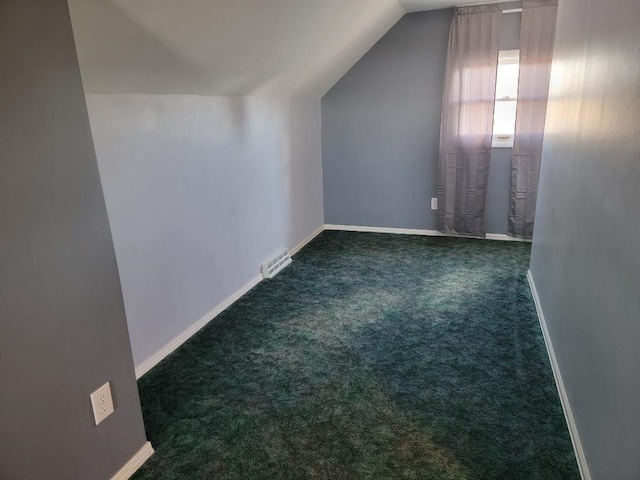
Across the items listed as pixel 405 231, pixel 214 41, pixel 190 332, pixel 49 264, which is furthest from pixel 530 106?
pixel 49 264

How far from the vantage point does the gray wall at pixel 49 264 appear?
1231mm

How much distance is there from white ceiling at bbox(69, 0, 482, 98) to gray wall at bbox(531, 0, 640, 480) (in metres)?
1.45

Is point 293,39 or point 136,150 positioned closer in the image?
point 136,150

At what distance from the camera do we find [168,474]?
1.69 m

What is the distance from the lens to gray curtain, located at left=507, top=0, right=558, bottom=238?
376 cm

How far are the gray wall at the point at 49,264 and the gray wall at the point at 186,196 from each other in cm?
65

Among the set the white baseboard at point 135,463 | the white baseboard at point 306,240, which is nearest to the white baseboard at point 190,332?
the white baseboard at point 135,463

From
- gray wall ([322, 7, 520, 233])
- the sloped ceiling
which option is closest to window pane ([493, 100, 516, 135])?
gray wall ([322, 7, 520, 233])

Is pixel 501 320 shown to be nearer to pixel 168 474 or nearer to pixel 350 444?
pixel 350 444

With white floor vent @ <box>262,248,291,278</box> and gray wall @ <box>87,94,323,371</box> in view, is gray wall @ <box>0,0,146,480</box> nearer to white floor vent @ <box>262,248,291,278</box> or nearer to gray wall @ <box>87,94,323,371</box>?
gray wall @ <box>87,94,323,371</box>

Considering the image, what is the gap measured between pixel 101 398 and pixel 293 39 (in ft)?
7.43

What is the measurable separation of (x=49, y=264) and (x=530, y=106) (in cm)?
389

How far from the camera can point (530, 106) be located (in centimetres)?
393

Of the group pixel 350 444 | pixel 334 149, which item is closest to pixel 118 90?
pixel 350 444
